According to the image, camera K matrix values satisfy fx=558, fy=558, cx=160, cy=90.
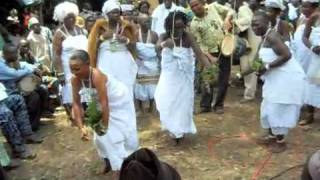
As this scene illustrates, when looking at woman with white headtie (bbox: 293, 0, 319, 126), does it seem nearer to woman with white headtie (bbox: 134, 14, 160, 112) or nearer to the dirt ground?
the dirt ground

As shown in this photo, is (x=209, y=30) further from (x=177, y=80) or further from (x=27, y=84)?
(x=27, y=84)

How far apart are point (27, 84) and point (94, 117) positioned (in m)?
2.71

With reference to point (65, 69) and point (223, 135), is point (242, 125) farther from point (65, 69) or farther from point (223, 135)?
point (65, 69)

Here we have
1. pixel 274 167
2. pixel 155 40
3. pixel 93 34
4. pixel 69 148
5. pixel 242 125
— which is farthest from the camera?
pixel 155 40

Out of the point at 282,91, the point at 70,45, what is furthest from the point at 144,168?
the point at 70,45

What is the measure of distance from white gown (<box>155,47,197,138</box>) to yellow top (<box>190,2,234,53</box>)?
1.17 metres

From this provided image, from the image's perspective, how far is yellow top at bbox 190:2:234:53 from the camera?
8430mm

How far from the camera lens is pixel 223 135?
8.02m

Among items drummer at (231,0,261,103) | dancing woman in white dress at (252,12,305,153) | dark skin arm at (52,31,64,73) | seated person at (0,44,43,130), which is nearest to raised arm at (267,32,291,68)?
dancing woman in white dress at (252,12,305,153)

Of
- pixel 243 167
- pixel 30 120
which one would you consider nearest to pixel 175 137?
pixel 243 167

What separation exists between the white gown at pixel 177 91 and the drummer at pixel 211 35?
75 centimetres

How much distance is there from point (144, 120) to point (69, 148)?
1.61m

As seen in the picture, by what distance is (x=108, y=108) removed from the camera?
589cm

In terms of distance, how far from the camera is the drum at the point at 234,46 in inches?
335
